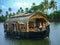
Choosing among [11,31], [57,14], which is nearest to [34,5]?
[57,14]

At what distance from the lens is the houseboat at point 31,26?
22.7 metres

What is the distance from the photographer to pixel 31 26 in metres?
24.6

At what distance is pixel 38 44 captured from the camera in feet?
66.6

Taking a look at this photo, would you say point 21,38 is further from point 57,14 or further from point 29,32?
point 57,14

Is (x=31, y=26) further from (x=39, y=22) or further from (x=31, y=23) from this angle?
A: (x=39, y=22)

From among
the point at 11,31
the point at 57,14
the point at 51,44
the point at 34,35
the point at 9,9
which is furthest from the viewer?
the point at 9,9

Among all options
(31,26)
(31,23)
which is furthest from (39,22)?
(31,26)

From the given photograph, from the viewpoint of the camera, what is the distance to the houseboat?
22656mm

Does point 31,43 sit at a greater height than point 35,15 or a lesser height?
lesser

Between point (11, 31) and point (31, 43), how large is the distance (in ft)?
20.2

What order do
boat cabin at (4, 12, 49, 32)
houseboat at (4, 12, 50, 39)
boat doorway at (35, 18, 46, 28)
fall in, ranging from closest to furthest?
1. houseboat at (4, 12, 50, 39)
2. boat cabin at (4, 12, 49, 32)
3. boat doorway at (35, 18, 46, 28)

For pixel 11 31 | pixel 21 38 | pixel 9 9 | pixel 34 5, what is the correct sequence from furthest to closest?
pixel 9 9
pixel 34 5
pixel 11 31
pixel 21 38

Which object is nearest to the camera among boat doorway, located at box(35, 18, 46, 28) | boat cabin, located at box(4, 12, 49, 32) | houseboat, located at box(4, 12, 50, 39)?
houseboat, located at box(4, 12, 50, 39)

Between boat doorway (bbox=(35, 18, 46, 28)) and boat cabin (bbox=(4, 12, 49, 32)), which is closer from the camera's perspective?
boat cabin (bbox=(4, 12, 49, 32))
